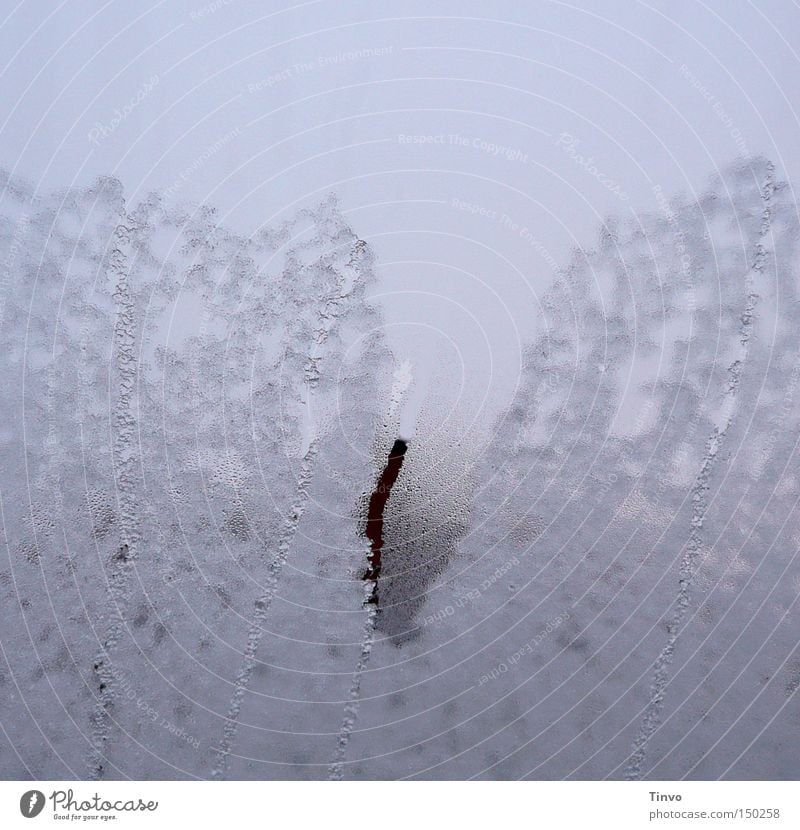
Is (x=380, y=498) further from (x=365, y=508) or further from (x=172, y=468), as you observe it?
(x=172, y=468)

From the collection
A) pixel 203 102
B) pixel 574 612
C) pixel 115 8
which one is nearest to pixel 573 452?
pixel 574 612

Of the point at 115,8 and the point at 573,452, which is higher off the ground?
the point at 115,8

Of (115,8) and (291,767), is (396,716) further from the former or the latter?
(115,8)

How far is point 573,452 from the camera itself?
1.09 metres

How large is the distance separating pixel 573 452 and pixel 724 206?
43cm

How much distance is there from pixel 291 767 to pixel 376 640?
22 centimetres

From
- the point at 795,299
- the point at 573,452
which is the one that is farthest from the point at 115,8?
the point at 795,299

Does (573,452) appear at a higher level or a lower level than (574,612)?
higher

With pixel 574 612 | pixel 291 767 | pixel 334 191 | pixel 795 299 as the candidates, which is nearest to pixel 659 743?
pixel 574 612

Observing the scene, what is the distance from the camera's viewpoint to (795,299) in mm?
1075

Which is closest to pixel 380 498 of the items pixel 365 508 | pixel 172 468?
pixel 365 508

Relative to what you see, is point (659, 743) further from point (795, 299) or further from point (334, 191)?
point (334, 191)
